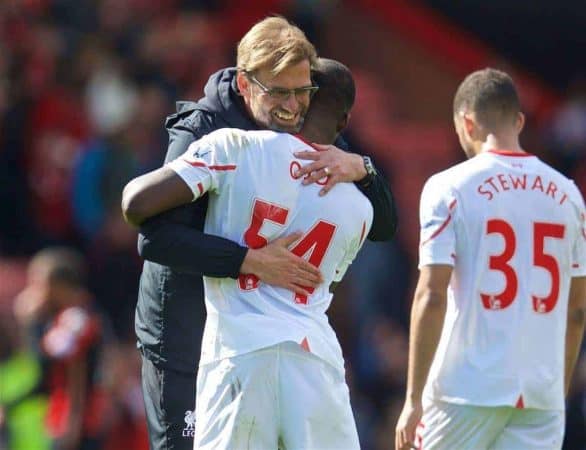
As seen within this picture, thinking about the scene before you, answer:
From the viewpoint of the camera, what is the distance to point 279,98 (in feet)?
19.1

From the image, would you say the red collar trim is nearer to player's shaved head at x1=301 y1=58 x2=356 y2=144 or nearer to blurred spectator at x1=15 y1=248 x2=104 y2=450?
player's shaved head at x1=301 y1=58 x2=356 y2=144

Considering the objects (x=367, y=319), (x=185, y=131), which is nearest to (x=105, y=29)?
(x=367, y=319)

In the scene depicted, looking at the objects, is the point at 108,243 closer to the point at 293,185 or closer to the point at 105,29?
the point at 105,29

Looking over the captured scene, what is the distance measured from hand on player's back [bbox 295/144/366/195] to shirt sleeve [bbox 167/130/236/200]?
0.26m

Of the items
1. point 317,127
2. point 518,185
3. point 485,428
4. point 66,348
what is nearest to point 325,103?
point 317,127

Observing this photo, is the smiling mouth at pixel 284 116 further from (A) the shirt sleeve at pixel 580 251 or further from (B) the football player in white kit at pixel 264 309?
(A) the shirt sleeve at pixel 580 251

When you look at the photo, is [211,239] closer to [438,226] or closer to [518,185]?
[438,226]

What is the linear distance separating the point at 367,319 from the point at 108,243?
2212 mm

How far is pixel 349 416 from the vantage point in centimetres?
577

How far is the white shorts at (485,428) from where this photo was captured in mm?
6488

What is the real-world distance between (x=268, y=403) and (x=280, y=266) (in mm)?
482

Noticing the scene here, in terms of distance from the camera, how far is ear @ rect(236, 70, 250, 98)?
591 centimetres

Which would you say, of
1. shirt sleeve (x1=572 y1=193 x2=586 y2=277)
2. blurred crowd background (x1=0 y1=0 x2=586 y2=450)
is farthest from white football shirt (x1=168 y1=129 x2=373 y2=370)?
blurred crowd background (x1=0 y1=0 x2=586 y2=450)

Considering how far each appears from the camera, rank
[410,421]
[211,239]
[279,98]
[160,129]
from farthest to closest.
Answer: [160,129] → [410,421] → [279,98] → [211,239]
